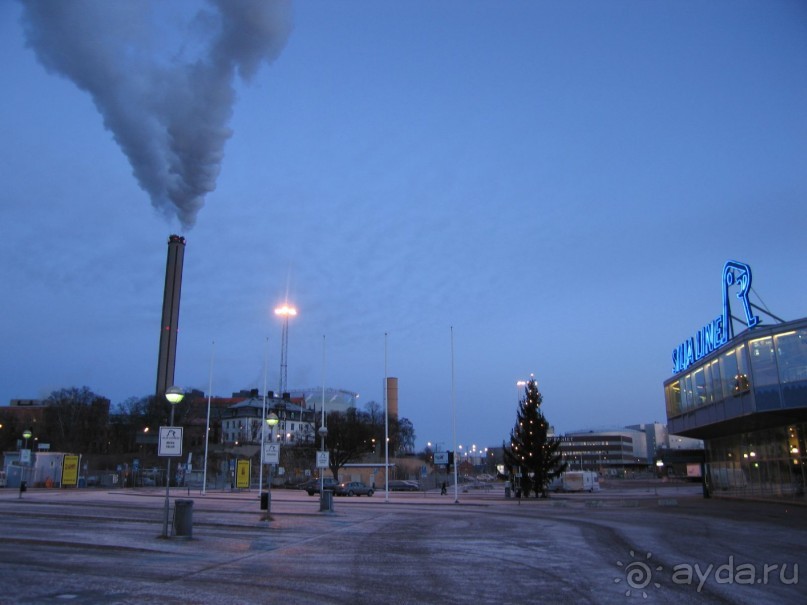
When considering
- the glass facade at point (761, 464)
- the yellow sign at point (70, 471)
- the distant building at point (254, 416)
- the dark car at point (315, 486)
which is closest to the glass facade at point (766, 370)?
the glass facade at point (761, 464)

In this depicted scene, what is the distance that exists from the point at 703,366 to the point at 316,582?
3948cm

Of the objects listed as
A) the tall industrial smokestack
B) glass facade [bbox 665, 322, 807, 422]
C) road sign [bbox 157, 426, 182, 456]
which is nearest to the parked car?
glass facade [bbox 665, 322, 807, 422]

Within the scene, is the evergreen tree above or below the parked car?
above

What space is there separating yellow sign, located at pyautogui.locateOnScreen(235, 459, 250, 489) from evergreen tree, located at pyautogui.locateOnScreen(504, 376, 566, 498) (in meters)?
26.8

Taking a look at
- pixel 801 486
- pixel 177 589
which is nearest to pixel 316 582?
pixel 177 589

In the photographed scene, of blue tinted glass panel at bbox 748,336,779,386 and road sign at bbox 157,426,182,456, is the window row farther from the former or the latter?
road sign at bbox 157,426,182,456

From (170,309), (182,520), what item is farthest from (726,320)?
(170,309)

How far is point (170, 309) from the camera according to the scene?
356ft

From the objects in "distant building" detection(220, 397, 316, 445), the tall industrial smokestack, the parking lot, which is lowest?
Answer: the parking lot

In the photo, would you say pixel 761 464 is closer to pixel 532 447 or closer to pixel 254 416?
pixel 532 447

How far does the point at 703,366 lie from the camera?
44094 millimetres

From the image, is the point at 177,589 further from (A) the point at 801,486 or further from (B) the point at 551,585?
(A) the point at 801,486

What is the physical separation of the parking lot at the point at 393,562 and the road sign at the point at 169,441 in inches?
93.4

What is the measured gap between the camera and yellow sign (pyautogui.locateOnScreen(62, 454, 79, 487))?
213ft
